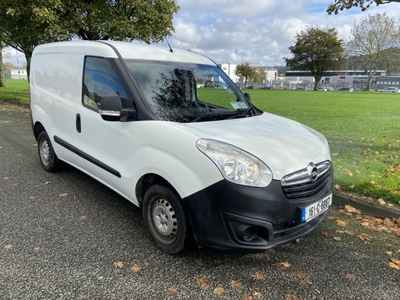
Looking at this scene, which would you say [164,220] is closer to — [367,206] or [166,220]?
[166,220]

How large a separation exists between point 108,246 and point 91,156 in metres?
1.15

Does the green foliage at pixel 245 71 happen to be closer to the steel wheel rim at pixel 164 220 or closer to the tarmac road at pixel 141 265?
the tarmac road at pixel 141 265

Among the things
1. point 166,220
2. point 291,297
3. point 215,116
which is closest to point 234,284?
point 291,297

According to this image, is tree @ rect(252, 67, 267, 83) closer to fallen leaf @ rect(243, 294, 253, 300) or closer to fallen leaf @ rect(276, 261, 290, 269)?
fallen leaf @ rect(276, 261, 290, 269)

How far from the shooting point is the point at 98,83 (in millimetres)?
3559

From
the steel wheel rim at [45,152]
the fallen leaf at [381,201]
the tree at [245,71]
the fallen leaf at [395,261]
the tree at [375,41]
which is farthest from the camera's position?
the tree at [245,71]

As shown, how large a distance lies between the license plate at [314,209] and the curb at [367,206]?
1317 millimetres

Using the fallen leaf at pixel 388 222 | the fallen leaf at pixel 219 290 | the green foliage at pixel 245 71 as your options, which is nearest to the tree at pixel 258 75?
the green foliage at pixel 245 71

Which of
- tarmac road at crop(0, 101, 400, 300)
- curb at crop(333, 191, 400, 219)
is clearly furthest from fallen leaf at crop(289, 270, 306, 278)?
curb at crop(333, 191, 400, 219)

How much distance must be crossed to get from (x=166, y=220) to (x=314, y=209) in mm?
1299

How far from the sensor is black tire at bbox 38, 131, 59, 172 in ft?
15.9

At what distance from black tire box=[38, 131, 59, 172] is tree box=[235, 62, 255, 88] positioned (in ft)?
261

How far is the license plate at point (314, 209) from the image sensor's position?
2.61 m

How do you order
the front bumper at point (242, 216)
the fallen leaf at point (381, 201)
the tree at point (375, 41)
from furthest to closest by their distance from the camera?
1. the tree at point (375, 41)
2. the fallen leaf at point (381, 201)
3. the front bumper at point (242, 216)
